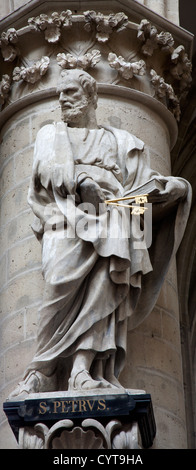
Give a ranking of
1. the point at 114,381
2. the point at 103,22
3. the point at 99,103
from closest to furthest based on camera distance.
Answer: the point at 114,381
the point at 99,103
the point at 103,22

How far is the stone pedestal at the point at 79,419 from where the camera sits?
7395 mm

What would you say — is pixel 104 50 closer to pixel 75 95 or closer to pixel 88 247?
pixel 75 95

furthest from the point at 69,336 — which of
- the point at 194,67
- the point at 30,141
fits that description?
the point at 194,67

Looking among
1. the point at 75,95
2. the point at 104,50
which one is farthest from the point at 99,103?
the point at 75,95

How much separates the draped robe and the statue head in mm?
107

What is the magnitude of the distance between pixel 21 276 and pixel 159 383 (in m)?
1.22

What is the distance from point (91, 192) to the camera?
8008mm

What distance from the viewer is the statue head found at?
8.44m

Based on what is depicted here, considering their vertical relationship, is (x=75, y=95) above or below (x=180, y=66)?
below

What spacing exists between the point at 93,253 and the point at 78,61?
2.08 m

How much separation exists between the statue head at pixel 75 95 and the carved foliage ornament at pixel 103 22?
1187 millimetres

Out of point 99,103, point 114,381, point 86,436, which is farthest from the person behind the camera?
point 99,103

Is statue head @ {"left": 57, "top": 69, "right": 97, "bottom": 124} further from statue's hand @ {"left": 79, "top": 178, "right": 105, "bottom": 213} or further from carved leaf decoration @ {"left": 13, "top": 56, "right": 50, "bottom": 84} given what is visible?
carved leaf decoration @ {"left": 13, "top": 56, "right": 50, "bottom": 84}

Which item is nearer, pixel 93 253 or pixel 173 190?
pixel 93 253
